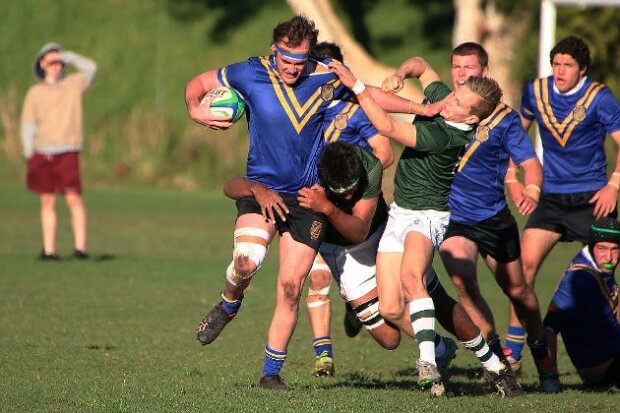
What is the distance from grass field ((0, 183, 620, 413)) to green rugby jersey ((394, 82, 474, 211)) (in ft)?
4.11

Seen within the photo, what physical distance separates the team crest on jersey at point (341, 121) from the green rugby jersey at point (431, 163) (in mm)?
779

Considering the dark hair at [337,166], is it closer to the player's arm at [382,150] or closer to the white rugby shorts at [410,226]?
the white rugby shorts at [410,226]

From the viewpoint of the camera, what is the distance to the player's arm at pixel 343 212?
766 cm

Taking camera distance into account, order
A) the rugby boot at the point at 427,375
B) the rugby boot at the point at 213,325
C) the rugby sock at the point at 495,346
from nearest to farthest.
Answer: the rugby boot at the point at 427,375, the rugby boot at the point at 213,325, the rugby sock at the point at 495,346

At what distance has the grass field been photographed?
23.6ft

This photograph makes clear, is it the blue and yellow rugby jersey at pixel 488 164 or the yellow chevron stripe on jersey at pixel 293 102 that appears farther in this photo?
the blue and yellow rugby jersey at pixel 488 164

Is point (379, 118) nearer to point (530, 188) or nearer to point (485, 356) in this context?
point (485, 356)

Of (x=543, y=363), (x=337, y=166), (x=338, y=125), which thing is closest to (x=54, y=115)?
(x=338, y=125)

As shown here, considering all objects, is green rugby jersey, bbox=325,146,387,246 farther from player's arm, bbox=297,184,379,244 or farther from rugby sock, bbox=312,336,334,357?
rugby sock, bbox=312,336,334,357

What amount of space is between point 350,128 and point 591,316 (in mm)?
2202

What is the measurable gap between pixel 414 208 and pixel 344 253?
734 millimetres

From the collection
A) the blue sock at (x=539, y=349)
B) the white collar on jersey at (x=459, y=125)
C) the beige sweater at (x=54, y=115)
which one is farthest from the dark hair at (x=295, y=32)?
the beige sweater at (x=54, y=115)

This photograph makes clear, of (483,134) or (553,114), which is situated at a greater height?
(553,114)

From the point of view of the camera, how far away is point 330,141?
29.1ft
